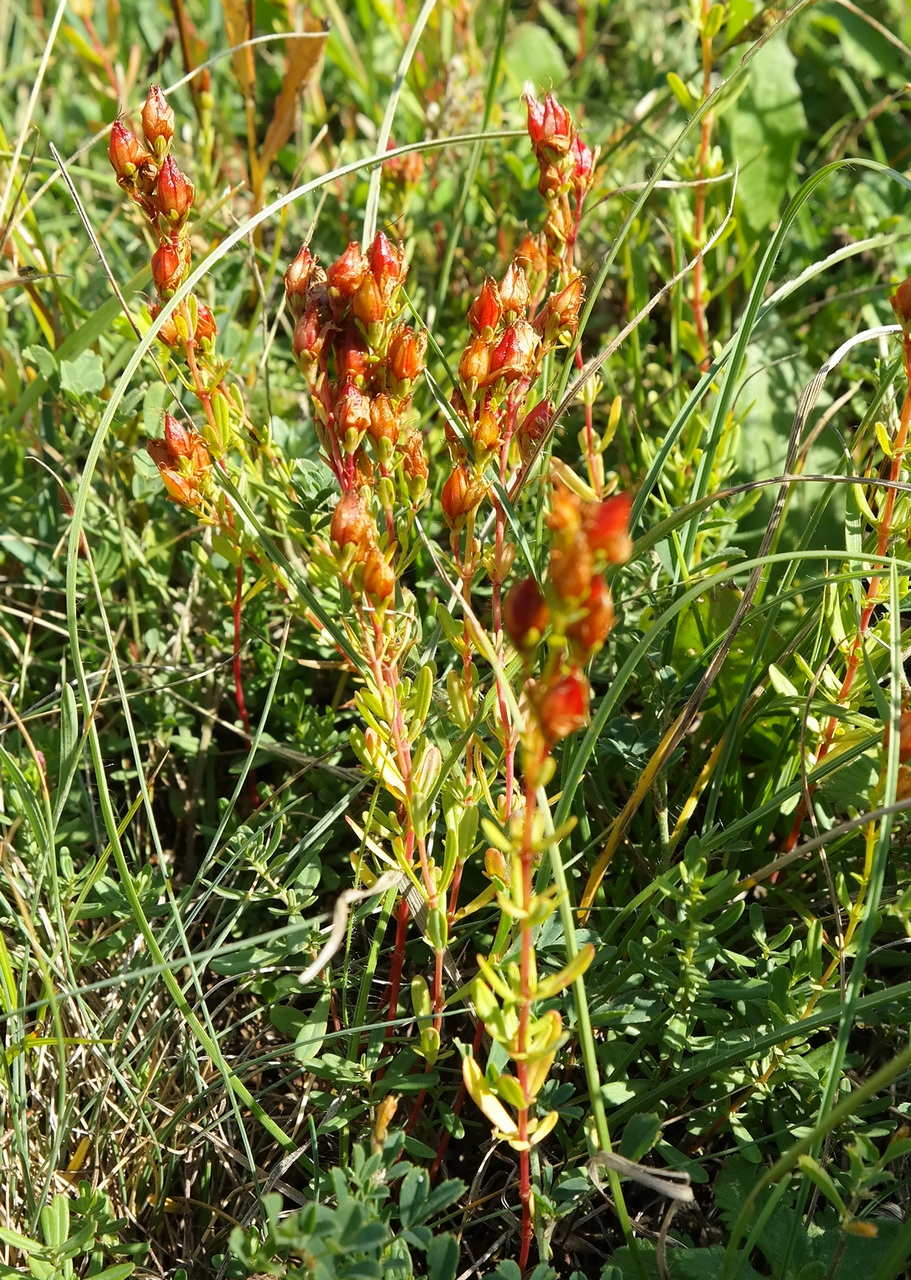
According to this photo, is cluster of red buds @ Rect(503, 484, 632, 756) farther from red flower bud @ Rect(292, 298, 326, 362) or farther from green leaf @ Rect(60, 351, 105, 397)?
green leaf @ Rect(60, 351, 105, 397)

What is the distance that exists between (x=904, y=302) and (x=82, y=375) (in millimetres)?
1251

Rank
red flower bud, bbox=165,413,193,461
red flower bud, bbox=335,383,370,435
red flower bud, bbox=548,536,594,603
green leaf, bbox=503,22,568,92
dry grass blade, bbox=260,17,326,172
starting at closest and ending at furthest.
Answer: red flower bud, bbox=548,536,594,603 < red flower bud, bbox=335,383,370,435 < red flower bud, bbox=165,413,193,461 < dry grass blade, bbox=260,17,326,172 < green leaf, bbox=503,22,568,92

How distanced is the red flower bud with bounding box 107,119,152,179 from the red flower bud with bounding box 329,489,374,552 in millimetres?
537

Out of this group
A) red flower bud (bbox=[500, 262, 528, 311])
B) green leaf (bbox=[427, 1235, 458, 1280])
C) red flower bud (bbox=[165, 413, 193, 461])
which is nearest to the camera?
green leaf (bbox=[427, 1235, 458, 1280])

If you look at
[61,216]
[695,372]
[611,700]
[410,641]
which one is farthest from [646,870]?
[61,216]

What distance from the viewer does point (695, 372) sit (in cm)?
207

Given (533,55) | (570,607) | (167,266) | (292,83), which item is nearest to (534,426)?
(167,266)

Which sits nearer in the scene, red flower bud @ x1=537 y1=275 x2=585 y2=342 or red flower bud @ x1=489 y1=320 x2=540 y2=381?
red flower bud @ x1=489 y1=320 x2=540 y2=381

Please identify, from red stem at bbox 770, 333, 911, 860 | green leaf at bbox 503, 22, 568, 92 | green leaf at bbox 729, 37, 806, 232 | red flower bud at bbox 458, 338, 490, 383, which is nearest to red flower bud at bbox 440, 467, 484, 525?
red flower bud at bbox 458, 338, 490, 383

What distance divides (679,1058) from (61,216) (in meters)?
2.28

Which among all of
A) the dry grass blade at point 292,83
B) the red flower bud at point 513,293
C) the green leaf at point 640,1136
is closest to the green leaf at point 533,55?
the dry grass blade at point 292,83

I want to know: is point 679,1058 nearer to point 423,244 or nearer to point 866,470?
point 866,470

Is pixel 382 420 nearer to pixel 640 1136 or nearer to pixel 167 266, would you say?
pixel 167 266

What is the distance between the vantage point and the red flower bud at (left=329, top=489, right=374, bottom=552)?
3.81ft
